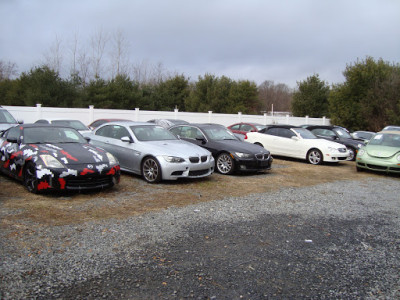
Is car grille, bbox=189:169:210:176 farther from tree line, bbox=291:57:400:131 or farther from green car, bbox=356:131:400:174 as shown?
tree line, bbox=291:57:400:131

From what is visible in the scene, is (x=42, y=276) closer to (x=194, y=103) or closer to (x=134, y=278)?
(x=134, y=278)

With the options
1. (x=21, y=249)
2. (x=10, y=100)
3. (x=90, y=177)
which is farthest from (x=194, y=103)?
(x=21, y=249)

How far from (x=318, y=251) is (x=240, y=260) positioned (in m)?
1.12

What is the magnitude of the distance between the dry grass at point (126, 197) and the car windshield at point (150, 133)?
3.54ft

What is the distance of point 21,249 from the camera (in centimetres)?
411

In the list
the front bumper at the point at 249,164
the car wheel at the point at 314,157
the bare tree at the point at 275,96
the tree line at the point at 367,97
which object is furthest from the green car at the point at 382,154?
the bare tree at the point at 275,96

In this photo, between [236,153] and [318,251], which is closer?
[318,251]

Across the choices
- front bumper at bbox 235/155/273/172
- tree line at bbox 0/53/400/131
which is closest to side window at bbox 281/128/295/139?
front bumper at bbox 235/155/273/172

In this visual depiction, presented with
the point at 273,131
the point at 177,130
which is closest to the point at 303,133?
the point at 273,131

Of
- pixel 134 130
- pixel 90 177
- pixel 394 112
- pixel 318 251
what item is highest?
pixel 394 112

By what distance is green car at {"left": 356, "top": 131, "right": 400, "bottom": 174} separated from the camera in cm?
1120

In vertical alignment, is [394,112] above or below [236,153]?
above

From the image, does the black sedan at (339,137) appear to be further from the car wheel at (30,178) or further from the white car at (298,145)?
the car wheel at (30,178)

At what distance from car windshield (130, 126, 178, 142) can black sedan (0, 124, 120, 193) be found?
150 cm
